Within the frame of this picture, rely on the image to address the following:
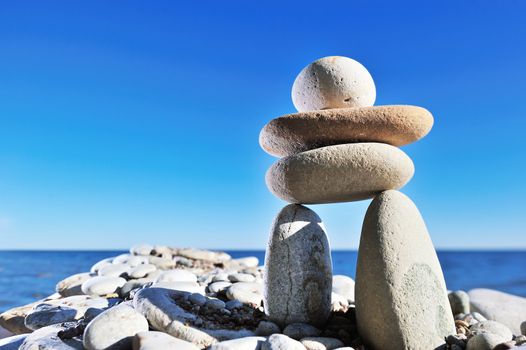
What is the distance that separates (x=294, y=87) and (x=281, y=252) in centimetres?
192

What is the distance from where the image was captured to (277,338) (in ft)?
11.8

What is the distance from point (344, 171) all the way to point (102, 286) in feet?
17.1

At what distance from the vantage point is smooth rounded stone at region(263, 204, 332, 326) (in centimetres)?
440

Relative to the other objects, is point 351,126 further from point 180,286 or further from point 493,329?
point 180,286

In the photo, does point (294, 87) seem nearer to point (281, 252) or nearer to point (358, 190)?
point (358, 190)

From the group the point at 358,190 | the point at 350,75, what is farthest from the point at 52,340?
the point at 350,75

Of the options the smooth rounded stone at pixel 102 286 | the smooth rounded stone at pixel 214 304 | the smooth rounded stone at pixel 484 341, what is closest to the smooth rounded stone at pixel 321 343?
the smooth rounded stone at pixel 484 341

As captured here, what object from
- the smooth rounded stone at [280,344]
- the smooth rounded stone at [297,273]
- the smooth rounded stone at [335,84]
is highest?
the smooth rounded stone at [335,84]

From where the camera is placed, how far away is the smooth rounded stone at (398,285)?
381 cm

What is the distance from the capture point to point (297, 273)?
4.40 metres

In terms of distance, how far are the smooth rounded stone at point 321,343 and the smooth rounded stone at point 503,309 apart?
410 cm

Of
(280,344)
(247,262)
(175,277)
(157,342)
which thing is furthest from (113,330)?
(247,262)

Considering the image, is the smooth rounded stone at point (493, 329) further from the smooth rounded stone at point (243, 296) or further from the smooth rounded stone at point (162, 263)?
the smooth rounded stone at point (162, 263)

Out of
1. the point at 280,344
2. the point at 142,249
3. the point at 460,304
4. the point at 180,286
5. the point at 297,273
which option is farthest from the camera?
the point at 142,249
